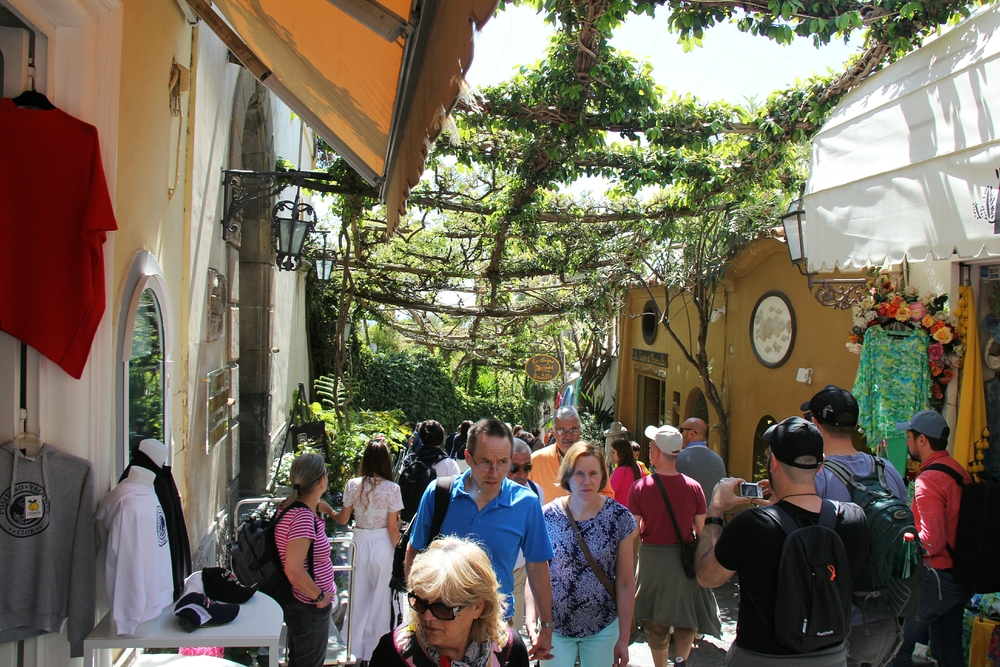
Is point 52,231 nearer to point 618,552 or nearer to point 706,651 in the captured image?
point 618,552

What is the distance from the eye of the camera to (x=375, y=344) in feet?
65.8

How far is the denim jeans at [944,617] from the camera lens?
13.5 feet

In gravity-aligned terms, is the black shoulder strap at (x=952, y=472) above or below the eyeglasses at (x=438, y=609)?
above

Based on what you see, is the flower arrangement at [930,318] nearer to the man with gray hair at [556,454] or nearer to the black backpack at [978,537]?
the black backpack at [978,537]

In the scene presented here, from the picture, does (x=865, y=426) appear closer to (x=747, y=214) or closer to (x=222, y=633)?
(x=222, y=633)

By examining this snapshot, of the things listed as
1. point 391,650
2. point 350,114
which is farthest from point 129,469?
point 350,114

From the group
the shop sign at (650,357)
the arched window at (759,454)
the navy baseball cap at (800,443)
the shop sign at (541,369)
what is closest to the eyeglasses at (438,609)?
the navy baseball cap at (800,443)

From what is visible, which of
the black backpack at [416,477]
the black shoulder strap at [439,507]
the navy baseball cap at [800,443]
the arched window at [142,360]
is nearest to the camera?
the navy baseball cap at [800,443]

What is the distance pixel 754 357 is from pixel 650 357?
17.7 feet

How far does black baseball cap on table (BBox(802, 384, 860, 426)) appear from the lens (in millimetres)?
3490

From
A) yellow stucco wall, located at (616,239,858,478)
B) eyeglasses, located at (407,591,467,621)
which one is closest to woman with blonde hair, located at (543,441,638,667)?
eyeglasses, located at (407,591,467,621)

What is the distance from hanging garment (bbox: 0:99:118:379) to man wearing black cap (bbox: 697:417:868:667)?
8.13 feet

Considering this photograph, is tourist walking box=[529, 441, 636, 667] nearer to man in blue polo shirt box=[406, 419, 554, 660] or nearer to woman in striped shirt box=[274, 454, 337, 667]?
man in blue polo shirt box=[406, 419, 554, 660]

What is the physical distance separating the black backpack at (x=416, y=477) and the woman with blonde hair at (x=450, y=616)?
2940 millimetres
